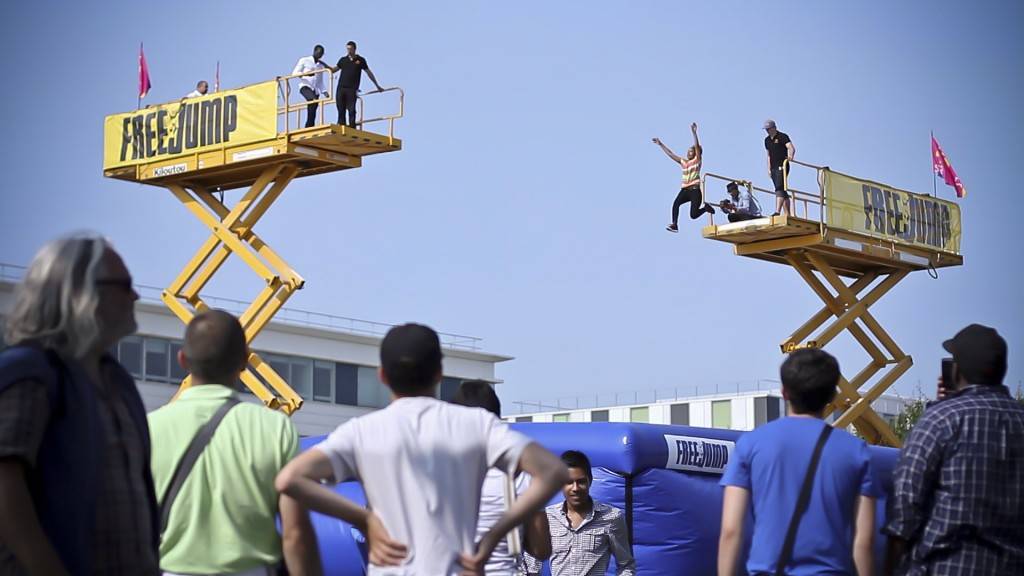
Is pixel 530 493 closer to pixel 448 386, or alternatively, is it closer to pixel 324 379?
pixel 324 379

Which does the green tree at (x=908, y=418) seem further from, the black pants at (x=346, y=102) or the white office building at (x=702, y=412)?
the black pants at (x=346, y=102)

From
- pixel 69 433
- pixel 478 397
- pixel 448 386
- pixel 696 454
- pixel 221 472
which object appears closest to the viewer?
pixel 69 433

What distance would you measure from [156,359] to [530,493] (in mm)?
52463

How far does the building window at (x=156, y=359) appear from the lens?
55.1 meters

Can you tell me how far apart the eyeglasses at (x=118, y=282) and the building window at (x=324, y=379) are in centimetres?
5875

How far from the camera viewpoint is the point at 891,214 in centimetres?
3419

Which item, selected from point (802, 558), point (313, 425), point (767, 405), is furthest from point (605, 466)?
point (767, 405)

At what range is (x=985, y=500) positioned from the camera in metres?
5.85

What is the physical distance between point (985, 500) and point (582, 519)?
12.0ft

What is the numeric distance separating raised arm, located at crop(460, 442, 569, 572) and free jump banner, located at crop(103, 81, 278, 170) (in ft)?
82.3

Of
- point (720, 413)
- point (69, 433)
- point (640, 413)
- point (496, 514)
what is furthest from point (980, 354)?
point (640, 413)

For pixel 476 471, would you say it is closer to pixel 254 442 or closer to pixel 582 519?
pixel 254 442

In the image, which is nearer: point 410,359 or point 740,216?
point 410,359

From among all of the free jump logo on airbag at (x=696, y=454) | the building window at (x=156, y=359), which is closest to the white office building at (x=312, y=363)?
the building window at (x=156, y=359)
